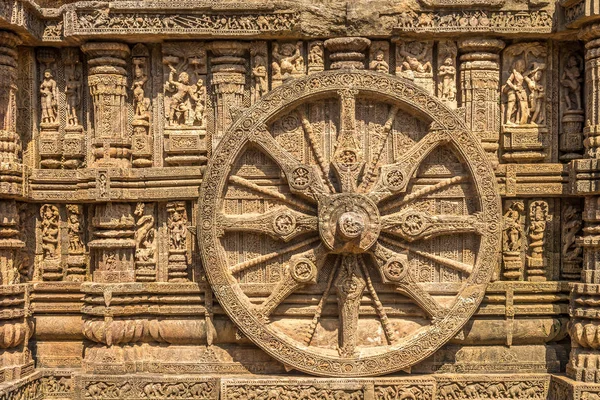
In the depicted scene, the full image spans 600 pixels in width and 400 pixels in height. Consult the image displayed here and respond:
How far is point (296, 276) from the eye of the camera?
7809 millimetres

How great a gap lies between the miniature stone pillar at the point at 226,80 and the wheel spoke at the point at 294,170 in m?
0.56

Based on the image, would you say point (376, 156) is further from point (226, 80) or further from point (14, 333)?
point (14, 333)

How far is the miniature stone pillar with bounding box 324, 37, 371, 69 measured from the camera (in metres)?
7.94

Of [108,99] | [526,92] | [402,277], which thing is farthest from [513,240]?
[108,99]

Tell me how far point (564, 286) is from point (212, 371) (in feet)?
15.2

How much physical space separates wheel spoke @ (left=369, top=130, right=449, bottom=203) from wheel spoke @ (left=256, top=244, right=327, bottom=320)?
3.32 feet

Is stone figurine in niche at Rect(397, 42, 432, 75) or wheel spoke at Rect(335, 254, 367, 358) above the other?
stone figurine in niche at Rect(397, 42, 432, 75)

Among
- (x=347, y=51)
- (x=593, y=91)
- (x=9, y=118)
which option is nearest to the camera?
(x=593, y=91)

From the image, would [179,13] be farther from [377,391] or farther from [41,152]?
[377,391]

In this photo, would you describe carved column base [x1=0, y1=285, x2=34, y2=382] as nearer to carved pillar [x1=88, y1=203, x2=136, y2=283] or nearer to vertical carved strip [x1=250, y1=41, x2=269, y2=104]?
carved pillar [x1=88, y1=203, x2=136, y2=283]

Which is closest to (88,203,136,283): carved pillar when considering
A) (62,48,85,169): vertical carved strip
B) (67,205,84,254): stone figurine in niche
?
(67,205,84,254): stone figurine in niche

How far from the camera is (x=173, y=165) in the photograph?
27.1 feet

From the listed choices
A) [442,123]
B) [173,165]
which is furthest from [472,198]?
[173,165]

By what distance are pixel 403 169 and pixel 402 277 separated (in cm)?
133
